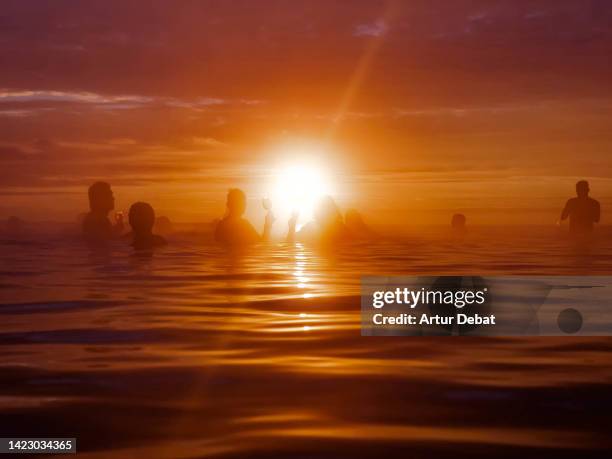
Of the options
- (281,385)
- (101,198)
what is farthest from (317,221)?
(281,385)

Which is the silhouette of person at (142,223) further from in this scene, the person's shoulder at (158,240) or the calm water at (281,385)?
the calm water at (281,385)

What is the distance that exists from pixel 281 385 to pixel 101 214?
57473mm

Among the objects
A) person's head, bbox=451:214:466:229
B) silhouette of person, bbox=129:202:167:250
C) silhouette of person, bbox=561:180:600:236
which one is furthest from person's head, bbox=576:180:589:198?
silhouette of person, bbox=129:202:167:250

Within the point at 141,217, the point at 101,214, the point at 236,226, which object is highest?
the point at 101,214

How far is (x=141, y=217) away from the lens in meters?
44.1

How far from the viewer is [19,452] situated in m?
6.20

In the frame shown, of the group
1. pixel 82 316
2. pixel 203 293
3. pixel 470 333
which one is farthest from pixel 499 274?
pixel 82 316

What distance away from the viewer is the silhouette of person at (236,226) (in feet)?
159

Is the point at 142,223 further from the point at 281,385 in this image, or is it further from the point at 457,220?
the point at 457,220

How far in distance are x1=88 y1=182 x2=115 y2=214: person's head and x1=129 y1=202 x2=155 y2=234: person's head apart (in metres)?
19.7

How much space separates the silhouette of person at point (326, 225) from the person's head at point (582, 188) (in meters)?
18.3

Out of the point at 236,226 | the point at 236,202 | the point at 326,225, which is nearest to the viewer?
the point at 236,202

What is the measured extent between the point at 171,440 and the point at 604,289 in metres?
14.4

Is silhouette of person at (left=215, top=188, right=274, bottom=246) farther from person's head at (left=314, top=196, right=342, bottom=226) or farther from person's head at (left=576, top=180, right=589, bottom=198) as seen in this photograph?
person's head at (left=576, top=180, right=589, bottom=198)
